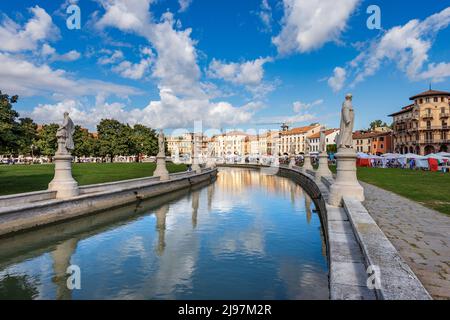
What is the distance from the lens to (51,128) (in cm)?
6781

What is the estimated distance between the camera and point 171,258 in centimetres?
861

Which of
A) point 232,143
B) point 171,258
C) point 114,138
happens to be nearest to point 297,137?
point 232,143

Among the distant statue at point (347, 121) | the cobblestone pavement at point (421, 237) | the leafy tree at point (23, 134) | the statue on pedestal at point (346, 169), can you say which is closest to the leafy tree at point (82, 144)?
the leafy tree at point (23, 134)

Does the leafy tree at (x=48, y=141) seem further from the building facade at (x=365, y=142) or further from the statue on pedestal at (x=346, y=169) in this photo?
the building facade at (x=365, y=142)

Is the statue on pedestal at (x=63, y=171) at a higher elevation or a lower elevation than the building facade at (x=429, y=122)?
lower

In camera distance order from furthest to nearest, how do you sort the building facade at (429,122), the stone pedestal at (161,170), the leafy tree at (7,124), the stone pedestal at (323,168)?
the building facade at (429,122) → the stone pedestal at (161,170) → the stone pedestal at (323,168) → the leafy tree at (7,124)

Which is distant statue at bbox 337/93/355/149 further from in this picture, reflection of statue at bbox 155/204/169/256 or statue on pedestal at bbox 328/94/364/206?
reflection of statue at bbox 155/204/169/256

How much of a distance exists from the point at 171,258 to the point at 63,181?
8730mm

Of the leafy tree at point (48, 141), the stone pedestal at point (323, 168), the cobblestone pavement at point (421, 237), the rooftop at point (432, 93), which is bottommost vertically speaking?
the cobblestone pavement at point (421, 237)

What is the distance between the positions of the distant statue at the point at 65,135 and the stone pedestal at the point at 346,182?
41.3 ft

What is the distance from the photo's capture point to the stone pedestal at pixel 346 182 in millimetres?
10992

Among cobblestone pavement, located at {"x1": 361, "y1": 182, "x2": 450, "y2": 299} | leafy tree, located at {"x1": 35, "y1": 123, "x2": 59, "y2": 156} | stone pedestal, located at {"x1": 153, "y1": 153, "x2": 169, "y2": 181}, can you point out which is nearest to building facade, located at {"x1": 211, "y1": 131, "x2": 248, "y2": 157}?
leafy tree, located at {"x1": 35, "y1": 123, "x2": 59, "y2": 156}
